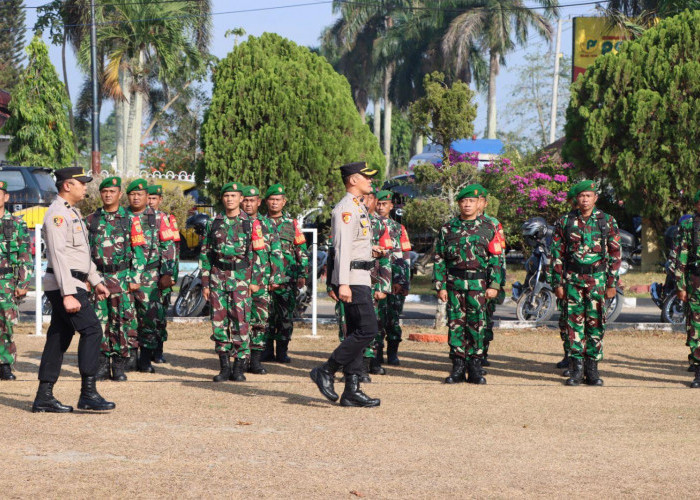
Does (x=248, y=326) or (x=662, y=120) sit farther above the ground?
(x=662, y=120)

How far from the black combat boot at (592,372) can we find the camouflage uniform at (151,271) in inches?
165

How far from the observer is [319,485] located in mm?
5488

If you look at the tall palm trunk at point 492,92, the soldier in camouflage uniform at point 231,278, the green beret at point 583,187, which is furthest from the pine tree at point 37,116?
the green beret at point 583,187

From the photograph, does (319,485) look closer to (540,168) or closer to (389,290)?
(389,290)

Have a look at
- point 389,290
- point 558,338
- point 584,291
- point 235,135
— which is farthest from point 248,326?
point 235,135

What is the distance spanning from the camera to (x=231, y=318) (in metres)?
9.38

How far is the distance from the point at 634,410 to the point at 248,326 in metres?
3.55

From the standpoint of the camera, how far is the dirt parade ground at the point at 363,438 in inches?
217

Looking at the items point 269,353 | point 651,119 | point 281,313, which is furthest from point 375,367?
point 651,119

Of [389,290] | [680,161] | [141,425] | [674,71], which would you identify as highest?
[674,71]

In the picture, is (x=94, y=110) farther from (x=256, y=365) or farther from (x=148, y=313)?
(x=256, y=365)

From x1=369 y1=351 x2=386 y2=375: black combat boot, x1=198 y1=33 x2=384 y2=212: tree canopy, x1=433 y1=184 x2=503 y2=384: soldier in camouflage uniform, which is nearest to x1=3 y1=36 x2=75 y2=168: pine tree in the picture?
x1=198 y1=33 x2=384 y2=212: tree canopy

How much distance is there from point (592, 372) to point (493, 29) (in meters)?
44.8

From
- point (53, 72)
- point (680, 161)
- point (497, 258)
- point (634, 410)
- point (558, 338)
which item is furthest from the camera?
point (53, 72)
